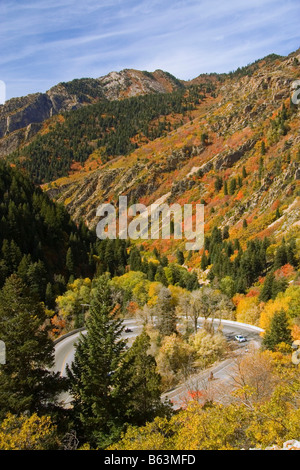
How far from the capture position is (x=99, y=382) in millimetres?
22203

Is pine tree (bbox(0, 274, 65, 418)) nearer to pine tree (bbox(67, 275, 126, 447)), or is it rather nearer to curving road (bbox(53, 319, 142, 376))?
pine tree (bbox(67, 275, 126, 447))

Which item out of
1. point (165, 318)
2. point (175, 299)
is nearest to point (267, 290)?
point (175, 299)

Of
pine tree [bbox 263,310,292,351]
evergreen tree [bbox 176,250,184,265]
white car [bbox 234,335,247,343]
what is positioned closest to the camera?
pine tree [bbox 263,310,292,351]

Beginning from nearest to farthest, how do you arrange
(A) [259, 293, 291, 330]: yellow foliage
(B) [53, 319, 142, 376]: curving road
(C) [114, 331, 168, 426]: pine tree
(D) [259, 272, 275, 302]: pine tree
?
(C) [114, 331, 168, 426]: pine tree < (B) [53, 319, 142, 376]: curving road < (A) [259, 293, 291, 330]: yellow foliage < (D) [259, 272, 275, 302]: pine tree

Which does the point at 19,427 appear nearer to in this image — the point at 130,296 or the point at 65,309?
the point at 65,309

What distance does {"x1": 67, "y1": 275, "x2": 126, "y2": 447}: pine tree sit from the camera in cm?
2120

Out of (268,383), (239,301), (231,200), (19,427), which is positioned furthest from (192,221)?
(19,427)

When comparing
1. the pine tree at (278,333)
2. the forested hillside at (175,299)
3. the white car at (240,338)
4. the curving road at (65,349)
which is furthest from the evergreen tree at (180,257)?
the pine tree at (278,333)

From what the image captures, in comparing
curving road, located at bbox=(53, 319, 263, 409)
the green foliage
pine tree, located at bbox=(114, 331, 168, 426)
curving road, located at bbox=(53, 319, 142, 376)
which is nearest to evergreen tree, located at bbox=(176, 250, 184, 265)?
the green foliage

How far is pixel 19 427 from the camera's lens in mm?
17156

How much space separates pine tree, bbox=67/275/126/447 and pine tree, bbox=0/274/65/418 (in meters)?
2.06

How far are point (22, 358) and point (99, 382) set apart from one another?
5.78 meters

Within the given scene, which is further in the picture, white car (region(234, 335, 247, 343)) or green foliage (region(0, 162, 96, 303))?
green foliage (region(0, 162, 96, 303))

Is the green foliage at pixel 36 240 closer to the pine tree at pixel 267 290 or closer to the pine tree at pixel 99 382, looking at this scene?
the pine tree at pixel 267 290
